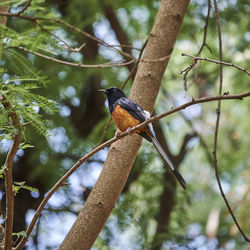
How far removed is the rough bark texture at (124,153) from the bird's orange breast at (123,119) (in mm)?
143

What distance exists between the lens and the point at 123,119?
372cm

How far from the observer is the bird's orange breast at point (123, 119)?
12.1 feet

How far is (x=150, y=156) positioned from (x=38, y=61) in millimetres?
1927

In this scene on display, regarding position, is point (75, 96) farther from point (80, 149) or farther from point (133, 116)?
point (133, 116)

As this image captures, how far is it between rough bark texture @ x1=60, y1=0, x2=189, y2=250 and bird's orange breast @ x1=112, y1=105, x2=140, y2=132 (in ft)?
0.47

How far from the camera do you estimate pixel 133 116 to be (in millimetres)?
3646

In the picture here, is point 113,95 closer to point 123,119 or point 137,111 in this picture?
point 123,119

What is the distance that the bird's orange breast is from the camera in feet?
12.1

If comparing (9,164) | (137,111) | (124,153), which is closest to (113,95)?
(137,111)

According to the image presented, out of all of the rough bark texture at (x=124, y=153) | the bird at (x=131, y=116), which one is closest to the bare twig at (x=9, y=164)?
the rough bark texture at (x=124, y=153)

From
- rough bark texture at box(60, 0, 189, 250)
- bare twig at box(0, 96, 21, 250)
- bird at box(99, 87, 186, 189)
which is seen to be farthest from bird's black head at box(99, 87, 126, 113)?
bare twig at box(0, 96, 21, 250)

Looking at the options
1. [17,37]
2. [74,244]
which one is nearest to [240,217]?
[74,244]

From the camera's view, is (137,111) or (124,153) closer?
(124,153)

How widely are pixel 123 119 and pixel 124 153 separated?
15.1 inches
